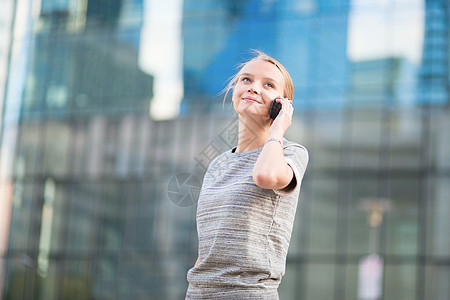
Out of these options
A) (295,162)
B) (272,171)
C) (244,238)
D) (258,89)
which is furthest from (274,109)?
(244,238)

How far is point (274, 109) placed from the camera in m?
2.47

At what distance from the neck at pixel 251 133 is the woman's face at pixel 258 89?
0.15ft

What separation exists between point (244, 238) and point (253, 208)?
0.10 metres

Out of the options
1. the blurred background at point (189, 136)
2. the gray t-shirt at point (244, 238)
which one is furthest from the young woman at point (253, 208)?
the blurred background at point (189, 136)

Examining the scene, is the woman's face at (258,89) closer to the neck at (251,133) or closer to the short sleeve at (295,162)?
the neck at (251,133)

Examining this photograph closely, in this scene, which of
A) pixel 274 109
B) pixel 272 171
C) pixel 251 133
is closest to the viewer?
pixel 272 171

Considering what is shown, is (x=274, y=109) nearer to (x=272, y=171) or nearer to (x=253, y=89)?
(x=253, y=89)

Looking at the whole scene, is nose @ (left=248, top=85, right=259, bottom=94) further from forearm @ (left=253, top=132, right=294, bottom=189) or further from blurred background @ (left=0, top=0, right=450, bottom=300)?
blurred background @ (left=0, top=0, right=450, bottom=300)

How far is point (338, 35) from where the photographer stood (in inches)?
963

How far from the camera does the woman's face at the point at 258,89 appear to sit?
97.9 inches

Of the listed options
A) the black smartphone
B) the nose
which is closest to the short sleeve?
the black smartphone

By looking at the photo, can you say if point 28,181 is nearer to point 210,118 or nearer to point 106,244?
point 106,244

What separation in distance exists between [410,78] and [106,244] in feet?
40.0

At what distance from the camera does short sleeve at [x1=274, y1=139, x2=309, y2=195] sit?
7.52 feet
